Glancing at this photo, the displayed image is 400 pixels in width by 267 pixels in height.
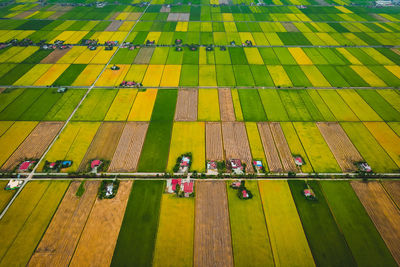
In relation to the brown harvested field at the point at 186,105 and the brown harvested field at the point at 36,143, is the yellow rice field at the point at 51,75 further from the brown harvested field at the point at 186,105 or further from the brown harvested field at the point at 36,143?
the brown harvested field at the point at 186,105

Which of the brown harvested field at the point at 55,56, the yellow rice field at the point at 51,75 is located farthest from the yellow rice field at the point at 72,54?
the yellow rice field at the point at 51,75

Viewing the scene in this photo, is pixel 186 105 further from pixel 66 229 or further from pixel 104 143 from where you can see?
pixel 66 229

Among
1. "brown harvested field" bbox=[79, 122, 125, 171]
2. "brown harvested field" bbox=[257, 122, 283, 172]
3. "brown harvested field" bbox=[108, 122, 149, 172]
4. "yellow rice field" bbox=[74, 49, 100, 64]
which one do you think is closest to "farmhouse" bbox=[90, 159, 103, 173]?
"brown harvested field" bbox=[79, 122, 125, 171]

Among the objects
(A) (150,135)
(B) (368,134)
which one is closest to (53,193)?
(A) (150,135)

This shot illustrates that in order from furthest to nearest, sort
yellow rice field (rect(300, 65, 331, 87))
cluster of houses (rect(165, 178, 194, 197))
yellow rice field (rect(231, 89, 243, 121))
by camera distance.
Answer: yellow rice field (rect(300, 65, 331, 87)), yellow rice field (rect(231, 89, 243, 121)), cluster of houses (rect(165, 178, 194, 197))

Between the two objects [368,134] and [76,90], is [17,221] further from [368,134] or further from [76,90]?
[368,134]

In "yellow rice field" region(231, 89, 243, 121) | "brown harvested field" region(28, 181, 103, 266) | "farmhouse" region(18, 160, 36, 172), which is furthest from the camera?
"yellow rice field" region(231, 89, 243, 121)

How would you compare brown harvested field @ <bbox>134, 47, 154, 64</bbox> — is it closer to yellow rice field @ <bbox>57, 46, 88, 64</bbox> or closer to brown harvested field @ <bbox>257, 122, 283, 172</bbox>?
yellow rice field @ <bbox>57, 46, 88, 64</bbox>
